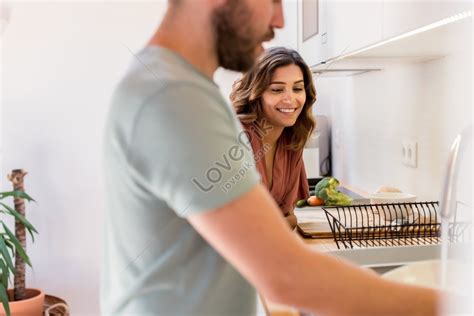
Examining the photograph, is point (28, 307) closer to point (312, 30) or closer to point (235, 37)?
point (312, 30)

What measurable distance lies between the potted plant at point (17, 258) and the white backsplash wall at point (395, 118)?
70cm

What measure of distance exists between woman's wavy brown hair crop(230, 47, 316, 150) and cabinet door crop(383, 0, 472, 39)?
0.62 ft

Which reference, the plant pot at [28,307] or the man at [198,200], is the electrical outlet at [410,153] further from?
the plant pot at [28,307]

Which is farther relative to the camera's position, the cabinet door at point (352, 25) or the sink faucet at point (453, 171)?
the cabinet door at point (352, 25)

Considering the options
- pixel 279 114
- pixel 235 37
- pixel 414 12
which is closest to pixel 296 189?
pixel 279 114

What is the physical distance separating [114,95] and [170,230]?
0.31ft

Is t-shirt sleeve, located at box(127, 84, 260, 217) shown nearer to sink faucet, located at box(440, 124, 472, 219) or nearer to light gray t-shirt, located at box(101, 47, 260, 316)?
light gray t-shirt, located at box(101, 47, 260, 316)

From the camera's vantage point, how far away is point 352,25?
75 cm

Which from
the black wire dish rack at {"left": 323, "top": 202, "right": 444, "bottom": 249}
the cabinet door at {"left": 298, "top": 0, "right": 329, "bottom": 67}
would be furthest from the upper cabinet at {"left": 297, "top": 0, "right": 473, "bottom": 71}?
the black wire dish rack at {"left": 323, "top": 202, "right": 444, "bottom": 249}

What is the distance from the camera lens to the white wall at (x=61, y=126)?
117 centimetres

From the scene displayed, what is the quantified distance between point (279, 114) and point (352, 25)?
0.16 m

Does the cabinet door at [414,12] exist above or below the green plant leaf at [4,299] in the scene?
above

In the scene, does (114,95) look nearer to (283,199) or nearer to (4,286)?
(283,199)

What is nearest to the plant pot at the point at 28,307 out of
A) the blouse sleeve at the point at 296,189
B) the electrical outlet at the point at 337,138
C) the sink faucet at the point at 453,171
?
the blouse sleeve at the point at 296,189
